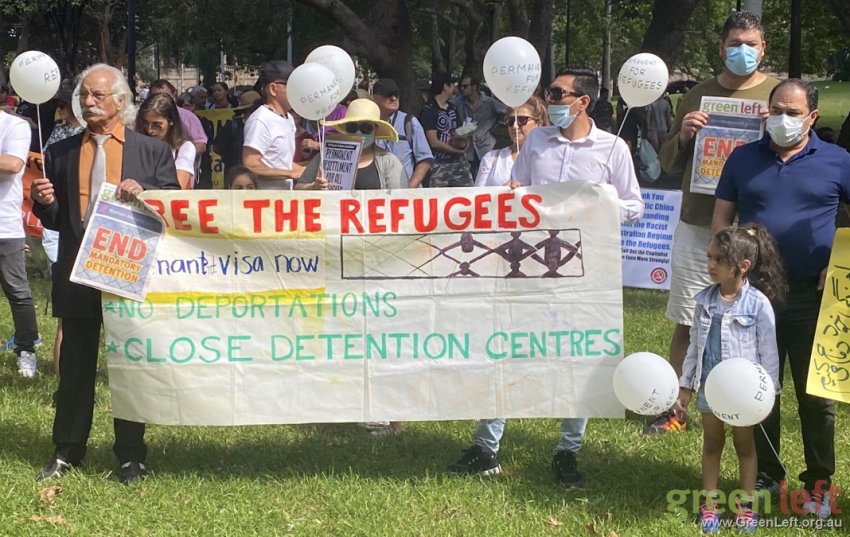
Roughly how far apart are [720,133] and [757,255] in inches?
50.7

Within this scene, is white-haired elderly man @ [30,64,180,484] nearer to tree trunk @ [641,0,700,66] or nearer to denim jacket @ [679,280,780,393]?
denim jacket @ [679,280,780,393]

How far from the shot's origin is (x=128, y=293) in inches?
214

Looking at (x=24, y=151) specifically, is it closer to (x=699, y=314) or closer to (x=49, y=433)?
(x=49, y=433)

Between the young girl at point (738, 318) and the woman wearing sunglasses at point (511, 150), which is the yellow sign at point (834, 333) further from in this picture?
the woman wearing sunglasses at point (511, 150)

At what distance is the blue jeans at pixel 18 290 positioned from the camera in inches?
305

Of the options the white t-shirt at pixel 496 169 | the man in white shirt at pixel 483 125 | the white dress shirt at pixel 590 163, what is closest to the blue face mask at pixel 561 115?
the white dress shirt at pixel 590 163

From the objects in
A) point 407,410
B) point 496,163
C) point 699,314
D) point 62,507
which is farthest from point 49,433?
point 699,314

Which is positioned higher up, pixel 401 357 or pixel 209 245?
pixel 209 245

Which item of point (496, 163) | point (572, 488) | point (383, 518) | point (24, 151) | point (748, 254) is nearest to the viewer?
point (748, 254)

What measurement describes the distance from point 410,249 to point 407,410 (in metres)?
0.80

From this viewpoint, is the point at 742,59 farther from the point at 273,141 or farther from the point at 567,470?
the point at 273,141

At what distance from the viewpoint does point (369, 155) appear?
6734 mm

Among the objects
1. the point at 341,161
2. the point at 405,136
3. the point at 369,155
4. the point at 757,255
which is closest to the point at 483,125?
the point at 405,136

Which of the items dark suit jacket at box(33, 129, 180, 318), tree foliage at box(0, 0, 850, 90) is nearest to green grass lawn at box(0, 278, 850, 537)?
dark suit jacket at box(33, 129, 180, 318)
